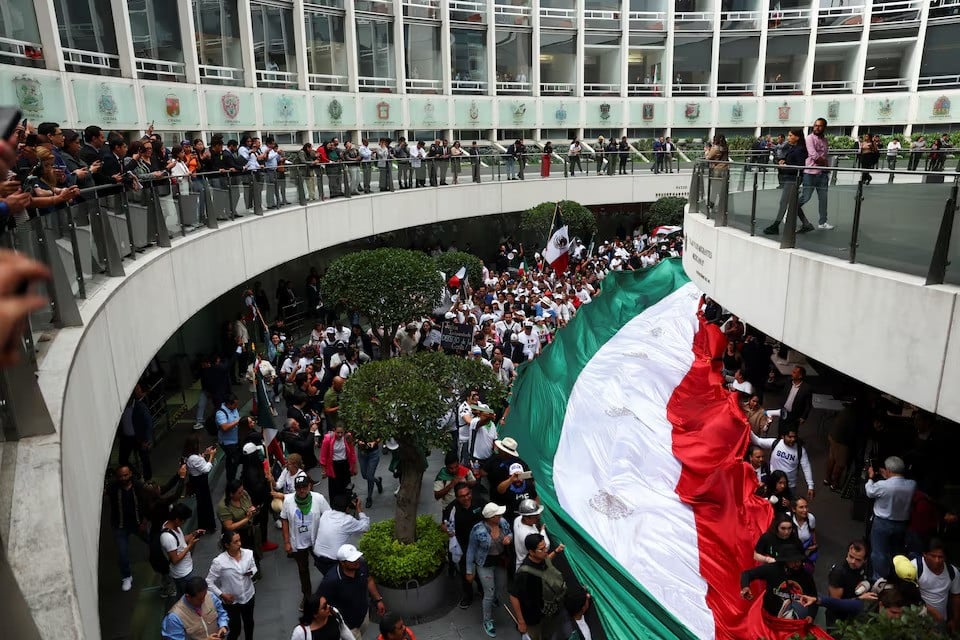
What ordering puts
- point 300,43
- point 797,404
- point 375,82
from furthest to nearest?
point 375,82
point 300,43
point 797,404

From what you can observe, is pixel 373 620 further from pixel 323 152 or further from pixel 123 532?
pixel 323 152

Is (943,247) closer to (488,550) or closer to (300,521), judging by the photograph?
(488,550)

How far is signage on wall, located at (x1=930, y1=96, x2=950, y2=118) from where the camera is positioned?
36.4 metres

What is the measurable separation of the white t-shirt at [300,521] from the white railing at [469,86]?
2773 centimetres

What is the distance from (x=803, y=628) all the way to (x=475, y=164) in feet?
65.7

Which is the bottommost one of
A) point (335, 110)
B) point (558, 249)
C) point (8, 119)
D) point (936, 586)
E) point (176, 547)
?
point (936, 586)

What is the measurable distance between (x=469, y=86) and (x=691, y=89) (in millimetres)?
13427

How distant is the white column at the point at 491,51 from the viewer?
3253 centimetres

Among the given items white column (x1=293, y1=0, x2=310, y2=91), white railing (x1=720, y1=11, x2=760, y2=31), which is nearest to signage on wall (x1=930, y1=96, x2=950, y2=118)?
white railing (x1=720, y1=11, x2=760, y2=31)

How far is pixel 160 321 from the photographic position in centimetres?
890

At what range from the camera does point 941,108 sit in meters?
36.6

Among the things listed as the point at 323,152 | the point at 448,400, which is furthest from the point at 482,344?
the point at 323,152

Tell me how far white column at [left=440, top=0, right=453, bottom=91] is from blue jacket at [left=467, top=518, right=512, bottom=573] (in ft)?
88.0

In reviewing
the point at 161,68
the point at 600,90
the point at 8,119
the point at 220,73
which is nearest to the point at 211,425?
the point at 8,119
